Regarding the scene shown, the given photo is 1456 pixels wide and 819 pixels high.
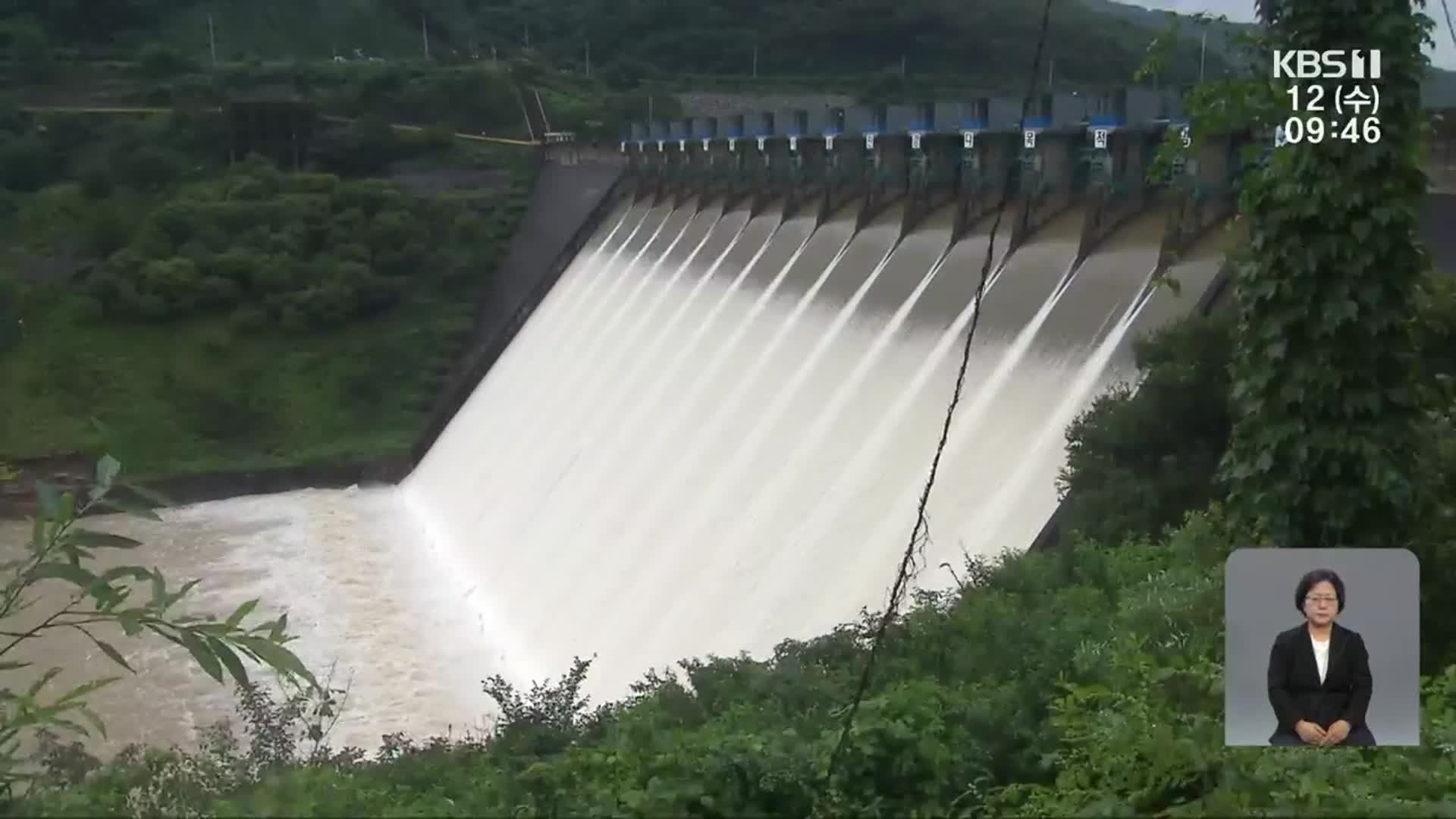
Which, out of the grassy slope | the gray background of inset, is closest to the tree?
the gray background of inset

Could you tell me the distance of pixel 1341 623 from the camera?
8.37 feet

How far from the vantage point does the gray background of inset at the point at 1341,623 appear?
2521 millimetres

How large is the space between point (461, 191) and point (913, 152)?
15305 mm

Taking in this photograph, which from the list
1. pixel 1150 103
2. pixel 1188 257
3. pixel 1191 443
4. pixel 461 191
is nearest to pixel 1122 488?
pixel 1191 443

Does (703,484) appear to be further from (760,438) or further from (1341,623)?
(1341,623)

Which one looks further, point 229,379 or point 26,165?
point 26,165

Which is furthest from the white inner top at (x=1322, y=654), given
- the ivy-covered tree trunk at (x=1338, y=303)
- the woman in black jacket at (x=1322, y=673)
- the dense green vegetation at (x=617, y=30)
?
the dense green vegetation at (x=617, y=30)

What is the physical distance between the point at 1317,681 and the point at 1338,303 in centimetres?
139

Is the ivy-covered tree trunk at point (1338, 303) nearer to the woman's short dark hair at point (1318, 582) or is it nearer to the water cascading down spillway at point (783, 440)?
the woman's short dark hair at point (1318, 582)

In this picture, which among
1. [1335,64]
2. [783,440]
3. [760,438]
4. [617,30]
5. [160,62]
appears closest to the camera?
[1335,64]

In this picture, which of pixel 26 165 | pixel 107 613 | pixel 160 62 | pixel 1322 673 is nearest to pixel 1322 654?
pixel 1322 673

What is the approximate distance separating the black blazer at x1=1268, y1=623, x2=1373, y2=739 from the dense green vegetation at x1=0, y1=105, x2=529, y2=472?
60.2ft

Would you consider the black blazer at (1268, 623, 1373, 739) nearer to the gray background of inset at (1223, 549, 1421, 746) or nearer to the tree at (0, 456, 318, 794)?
the gray background of inset at (1223, 549, 1421, 746)

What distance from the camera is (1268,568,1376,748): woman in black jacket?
8.32ft
